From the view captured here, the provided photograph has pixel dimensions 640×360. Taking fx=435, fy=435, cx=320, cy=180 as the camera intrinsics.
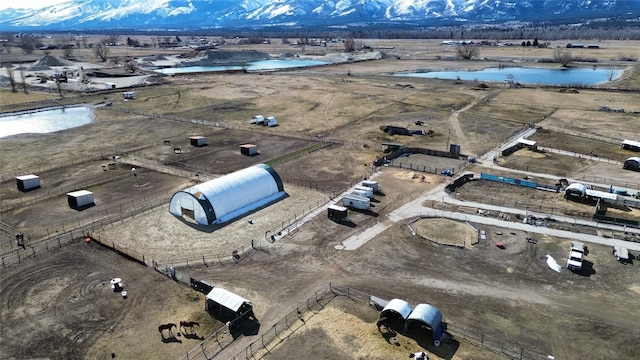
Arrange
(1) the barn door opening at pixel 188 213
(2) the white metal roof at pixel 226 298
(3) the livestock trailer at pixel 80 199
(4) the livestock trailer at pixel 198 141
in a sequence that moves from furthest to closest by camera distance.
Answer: (4) the livestock trailer at pixel 198 141 → (3) the livestock trailer at pixel 80 199 → (1) the barn door opening at pixel 188 213 → (2) the white metal roof at pixel 226 298

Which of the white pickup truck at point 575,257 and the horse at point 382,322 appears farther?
the white pickup truck at point 575,257

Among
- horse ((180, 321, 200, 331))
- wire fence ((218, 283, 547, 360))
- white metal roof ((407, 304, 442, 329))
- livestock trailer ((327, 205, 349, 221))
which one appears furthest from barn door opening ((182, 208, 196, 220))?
white metal roof ((407, 304, 442, 329))

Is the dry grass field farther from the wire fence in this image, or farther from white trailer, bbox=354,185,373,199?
white trailer, bbox=354,185,373,199

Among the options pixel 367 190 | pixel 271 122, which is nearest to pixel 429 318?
pixel 367 190

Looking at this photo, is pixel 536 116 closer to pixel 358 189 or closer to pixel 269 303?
pixel 358 189

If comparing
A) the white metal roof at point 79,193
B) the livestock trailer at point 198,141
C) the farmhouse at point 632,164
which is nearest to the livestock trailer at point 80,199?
the white metal roof at point 79,193

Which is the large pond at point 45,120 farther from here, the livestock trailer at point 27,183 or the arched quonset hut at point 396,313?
the arched quonset hut at point 396,313
